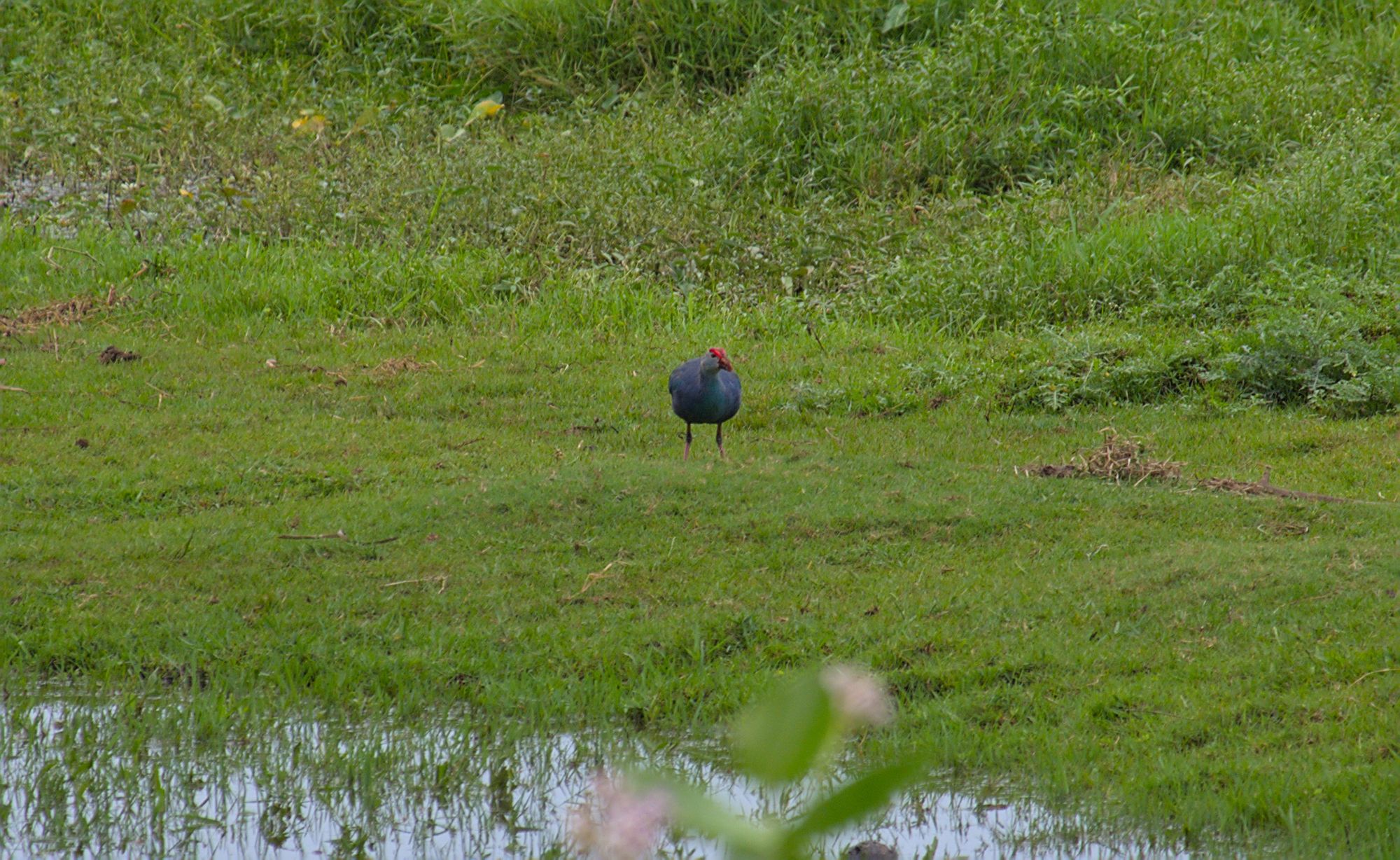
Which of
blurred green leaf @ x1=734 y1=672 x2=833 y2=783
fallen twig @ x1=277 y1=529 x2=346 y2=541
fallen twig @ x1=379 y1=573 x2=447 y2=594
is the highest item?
blurred green leaf @ x1=734 y1=672 x2=833 y2=783

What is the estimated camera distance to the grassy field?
186 inches

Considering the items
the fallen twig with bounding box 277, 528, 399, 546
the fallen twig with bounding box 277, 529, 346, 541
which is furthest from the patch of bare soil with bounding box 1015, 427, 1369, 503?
the fallen twig with bounding box 277, 529, 346, 541

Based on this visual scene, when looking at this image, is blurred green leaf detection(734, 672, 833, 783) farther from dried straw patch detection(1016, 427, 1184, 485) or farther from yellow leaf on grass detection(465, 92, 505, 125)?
yellow leaf on grass detection(465, 92, 505, 125)

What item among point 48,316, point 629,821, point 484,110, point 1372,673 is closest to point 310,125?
point 484,110

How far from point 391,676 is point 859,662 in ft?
5.05

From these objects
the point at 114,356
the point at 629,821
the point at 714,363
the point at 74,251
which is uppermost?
the point at 629,821

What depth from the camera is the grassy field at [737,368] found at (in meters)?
4.72

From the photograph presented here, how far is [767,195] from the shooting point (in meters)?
11.6

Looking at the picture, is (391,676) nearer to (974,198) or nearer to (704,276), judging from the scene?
(704,276)

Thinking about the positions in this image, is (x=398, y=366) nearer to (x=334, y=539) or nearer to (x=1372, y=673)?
(x=334, y=539)

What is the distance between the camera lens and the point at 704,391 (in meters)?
6.97

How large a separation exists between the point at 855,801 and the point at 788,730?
5 centimetres

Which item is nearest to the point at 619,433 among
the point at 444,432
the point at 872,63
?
the point at 444,432

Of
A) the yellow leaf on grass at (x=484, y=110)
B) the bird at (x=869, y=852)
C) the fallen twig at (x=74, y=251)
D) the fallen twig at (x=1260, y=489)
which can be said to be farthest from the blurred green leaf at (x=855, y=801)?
the yellow leaf on grass at (x=484, y=110)
